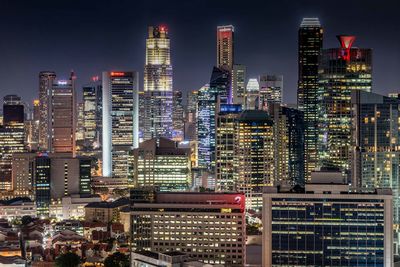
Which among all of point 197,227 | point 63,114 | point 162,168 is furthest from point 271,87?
point 197,227

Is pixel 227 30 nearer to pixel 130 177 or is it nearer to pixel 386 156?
pixel 130 177

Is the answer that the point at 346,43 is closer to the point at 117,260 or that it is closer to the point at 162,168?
the point at 162,168

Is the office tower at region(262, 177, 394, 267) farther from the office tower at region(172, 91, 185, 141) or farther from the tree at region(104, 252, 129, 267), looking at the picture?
the office tower at region(172, 91, 185, 141)

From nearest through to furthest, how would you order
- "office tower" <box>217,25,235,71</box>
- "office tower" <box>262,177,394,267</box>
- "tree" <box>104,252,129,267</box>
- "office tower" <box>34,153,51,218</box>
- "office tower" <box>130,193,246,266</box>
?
"office tower" <box>262,177,394,267</box>, "tree" <box>104,252,129,267</box>, "office tower" <box>130,193,246,266</box>, "office tower" <box>34,153,51,218</box>, "office tower" <box>217,25,235,71</box>

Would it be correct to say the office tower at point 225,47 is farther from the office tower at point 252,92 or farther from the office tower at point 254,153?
the office tower at point 254,153

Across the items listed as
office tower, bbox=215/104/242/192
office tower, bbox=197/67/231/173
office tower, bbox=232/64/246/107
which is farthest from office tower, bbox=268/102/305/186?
office tower, bbox=232/64/246/107

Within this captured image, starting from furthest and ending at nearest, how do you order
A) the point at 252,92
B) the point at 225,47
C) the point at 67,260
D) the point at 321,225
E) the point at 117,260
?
1. the point at 225,47
2. the point at 252,92
3. the point at 67,260
4. the point at 117,260
5. the point at 321,225
